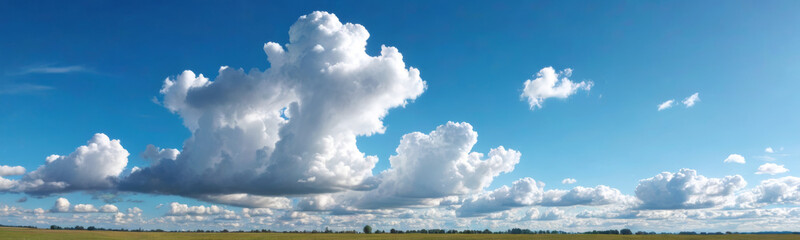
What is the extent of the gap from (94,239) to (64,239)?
9.70 meters

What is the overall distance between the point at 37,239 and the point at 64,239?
42.7ft

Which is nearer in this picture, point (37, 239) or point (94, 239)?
point (37, 239)

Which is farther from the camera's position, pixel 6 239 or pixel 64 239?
pixel 64 239

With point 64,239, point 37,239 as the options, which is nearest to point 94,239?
point 64,239

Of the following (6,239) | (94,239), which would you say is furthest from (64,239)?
(6,239)

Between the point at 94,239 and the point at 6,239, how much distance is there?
97.6 feet

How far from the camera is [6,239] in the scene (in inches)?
5482

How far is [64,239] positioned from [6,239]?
2046cm

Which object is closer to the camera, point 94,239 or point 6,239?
point 6,239

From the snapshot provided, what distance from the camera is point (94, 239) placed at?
167m

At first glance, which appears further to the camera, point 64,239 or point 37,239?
point 64,239

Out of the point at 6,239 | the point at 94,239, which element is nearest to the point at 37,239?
the point at 6,239

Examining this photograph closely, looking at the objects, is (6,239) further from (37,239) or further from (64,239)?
(64,239)

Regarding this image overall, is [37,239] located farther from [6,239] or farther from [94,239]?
[94,239]
